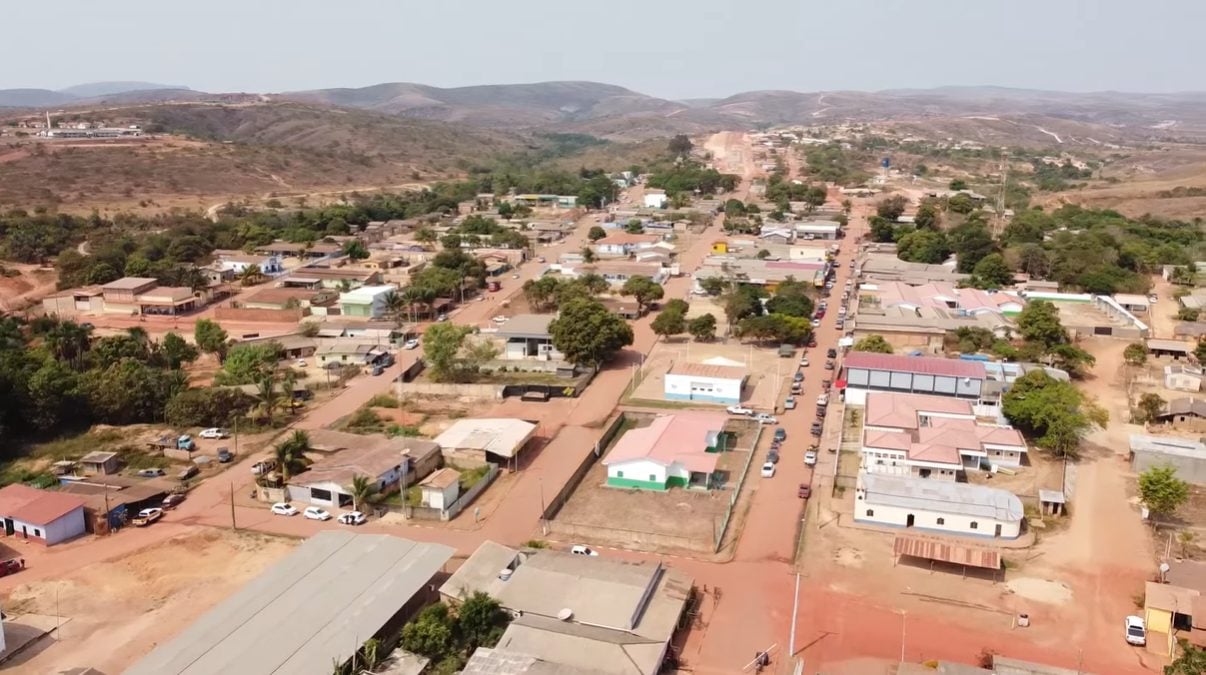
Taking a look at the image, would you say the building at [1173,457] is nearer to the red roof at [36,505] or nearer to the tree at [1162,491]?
the tree at [1162,491]

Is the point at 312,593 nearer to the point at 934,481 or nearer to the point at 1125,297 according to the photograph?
the point at 934,481

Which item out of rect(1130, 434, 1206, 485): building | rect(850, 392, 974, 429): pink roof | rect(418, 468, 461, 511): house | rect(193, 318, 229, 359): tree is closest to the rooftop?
rect(850, 392, 974, 429): pink roof

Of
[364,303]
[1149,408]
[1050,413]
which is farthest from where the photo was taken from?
[364,303]

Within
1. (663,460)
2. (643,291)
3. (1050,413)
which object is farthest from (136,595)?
(643,291)

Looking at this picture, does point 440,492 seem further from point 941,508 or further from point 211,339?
point 211,339

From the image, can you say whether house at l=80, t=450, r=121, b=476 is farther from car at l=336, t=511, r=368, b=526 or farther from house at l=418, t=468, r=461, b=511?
house at l=418, t=468, r=461, b=511

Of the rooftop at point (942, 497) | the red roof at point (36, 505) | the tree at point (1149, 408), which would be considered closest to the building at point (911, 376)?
the tree at point (1149, 408)
